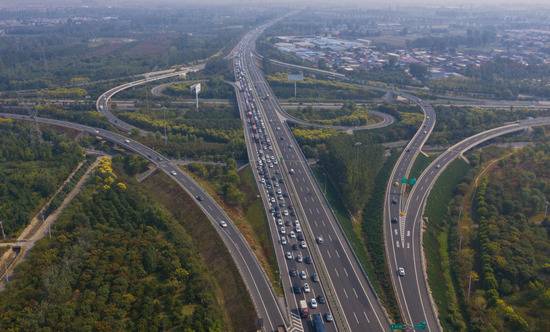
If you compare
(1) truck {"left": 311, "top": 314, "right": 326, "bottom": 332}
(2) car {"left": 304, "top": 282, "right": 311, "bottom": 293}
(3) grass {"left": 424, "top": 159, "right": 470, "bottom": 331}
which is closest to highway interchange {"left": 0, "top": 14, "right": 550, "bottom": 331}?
(2) car {"left": 304, "top": 282, "right": 311, "bottom": 293}

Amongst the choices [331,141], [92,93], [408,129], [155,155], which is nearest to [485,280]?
[331,141]

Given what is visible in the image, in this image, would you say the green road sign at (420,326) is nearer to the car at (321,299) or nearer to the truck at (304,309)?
the car at (321,299)

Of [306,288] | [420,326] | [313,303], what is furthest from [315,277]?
[420,326]

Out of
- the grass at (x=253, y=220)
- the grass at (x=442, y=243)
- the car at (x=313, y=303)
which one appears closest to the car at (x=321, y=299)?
the car at (x=313, y=303)

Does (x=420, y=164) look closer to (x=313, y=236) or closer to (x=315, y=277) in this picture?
(x=313, y=236)

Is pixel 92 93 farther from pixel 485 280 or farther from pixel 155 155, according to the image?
pixel 485 280

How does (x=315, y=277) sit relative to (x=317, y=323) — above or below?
above

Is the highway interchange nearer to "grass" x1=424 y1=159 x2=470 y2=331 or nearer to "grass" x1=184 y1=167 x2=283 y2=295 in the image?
"grass" x1=184 y1=167 x2=283 y2=295
